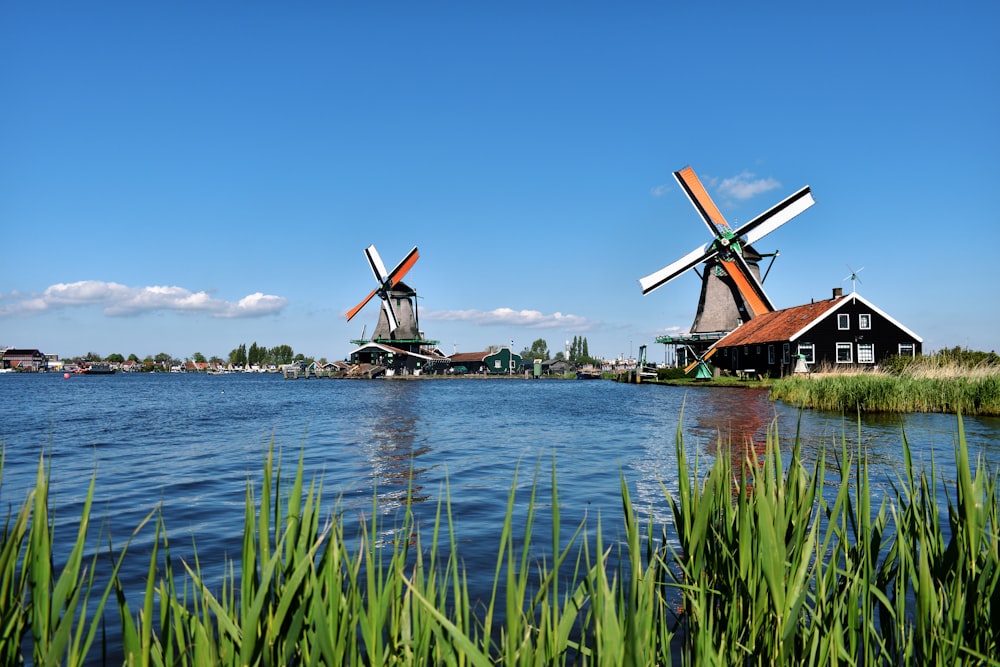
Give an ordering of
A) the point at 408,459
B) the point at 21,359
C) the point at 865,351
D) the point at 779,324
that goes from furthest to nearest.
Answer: the point at 21,359, the point at 779,324, the point at 865,351, the point at 408,459

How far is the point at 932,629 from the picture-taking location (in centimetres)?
294

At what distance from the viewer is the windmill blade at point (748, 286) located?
48812 mm

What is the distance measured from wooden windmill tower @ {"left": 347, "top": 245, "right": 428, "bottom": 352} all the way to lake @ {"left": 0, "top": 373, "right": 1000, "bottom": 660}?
4880 cm

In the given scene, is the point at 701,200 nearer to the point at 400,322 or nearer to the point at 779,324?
the point at 779,324

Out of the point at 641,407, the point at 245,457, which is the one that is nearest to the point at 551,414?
the point at 641,407

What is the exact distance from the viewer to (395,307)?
77.4 metres

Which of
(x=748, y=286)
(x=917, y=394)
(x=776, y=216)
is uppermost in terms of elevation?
(x=776, y=216)

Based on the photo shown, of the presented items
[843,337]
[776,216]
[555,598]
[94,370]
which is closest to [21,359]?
[94,370]

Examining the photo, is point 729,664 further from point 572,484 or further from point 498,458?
point 498,458

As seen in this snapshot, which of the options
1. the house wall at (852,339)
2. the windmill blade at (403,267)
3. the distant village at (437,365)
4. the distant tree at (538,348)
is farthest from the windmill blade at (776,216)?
the distant tree at (538,348)

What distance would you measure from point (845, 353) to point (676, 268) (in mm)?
Result: 13705

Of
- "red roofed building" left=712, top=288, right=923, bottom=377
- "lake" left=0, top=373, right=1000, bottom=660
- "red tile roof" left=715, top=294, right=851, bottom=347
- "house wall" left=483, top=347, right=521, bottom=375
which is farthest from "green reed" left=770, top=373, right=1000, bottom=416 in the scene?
"house wall" left=483, top=347, right=521, bottom=375

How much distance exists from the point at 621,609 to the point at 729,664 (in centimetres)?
82

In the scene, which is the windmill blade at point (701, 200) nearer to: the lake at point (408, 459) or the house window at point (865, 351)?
the house window at point (865, 351)
